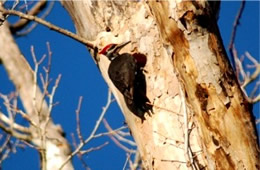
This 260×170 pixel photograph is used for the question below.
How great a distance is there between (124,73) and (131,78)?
0.13 feet

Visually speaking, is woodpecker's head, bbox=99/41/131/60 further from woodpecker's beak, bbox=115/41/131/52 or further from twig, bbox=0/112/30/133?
twig, bbox=0/112/30/133

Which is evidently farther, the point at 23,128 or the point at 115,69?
the point at 23,128

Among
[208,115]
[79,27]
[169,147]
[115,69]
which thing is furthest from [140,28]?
[208,115]

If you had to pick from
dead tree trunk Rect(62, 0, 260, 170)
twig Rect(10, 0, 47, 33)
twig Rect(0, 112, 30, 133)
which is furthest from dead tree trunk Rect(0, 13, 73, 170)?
dead tree trunk Rect(62, 0, 260, 170)

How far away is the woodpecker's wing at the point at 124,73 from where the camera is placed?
227 cm

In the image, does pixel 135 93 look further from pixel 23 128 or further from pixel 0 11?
pixel 23 128

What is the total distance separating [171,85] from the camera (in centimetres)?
223

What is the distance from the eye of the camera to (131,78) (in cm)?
230

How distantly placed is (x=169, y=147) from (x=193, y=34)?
1.92 feet

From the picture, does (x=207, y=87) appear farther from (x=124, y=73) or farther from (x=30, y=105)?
(x=30, y=105)

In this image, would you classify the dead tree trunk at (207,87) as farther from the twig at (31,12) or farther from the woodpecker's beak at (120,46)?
the twig at (31,12)

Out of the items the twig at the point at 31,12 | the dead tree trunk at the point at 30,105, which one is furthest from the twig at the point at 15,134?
the twig at the point at 31,12

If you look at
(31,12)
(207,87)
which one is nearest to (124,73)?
(207,87)

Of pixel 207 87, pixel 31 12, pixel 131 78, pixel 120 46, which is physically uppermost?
pixel 31 12
